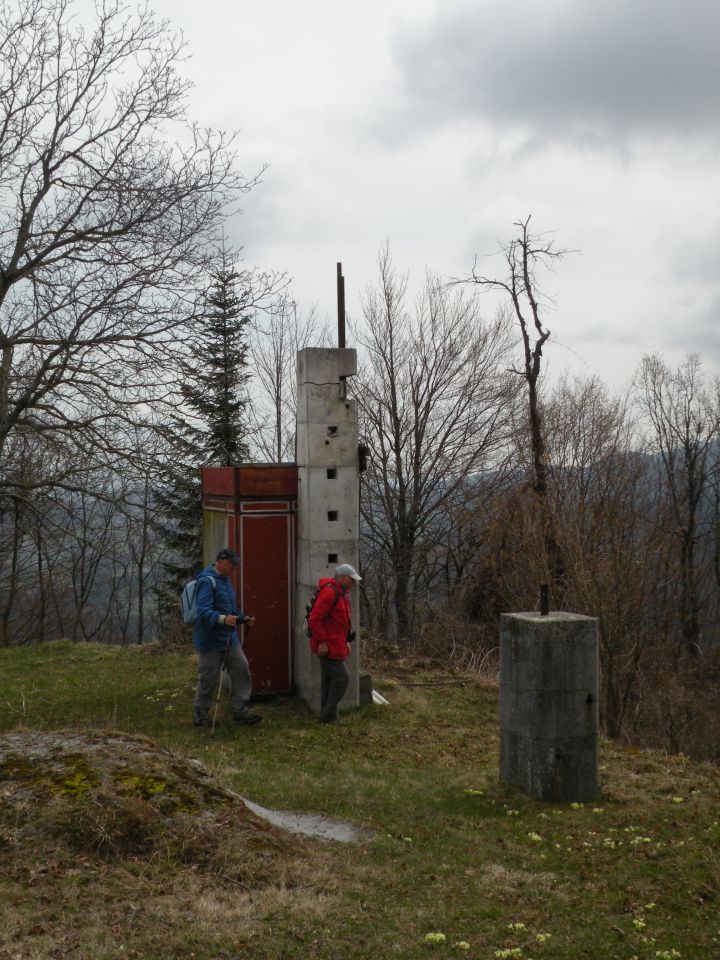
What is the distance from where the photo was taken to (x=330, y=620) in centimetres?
1027

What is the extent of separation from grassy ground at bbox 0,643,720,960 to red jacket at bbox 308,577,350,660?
913mm

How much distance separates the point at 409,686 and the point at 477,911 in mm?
7573

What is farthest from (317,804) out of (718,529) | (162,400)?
(718,529)

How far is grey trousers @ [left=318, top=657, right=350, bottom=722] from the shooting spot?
10.3m

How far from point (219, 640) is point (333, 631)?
1.29 m

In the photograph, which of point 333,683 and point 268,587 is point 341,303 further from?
point 333,683

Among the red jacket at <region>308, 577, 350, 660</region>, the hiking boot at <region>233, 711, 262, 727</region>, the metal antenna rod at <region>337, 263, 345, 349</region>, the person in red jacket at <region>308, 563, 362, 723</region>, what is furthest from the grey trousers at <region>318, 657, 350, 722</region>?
the metal antenna rod at <region>337, 263, 345, 349</region>

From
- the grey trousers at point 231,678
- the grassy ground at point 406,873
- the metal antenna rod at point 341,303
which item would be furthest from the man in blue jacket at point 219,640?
the metal antenna rod at point 341,303

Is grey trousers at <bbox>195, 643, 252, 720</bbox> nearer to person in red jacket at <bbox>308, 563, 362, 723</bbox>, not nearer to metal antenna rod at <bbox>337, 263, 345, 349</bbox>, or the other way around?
person in red jacket at <bbox>308, 563, 362, 723</bbox>

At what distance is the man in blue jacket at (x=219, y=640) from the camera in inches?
389

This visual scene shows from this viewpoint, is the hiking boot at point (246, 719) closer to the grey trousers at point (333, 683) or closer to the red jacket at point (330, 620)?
the grey trousers at point (333, 683)

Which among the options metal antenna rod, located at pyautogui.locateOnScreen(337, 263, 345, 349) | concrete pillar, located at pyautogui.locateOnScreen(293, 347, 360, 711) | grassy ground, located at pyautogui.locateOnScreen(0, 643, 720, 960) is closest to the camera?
grassy ground, located at pyautogui.locateOnScreen(0, 643, 720, 960)

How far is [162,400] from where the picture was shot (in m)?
14.2

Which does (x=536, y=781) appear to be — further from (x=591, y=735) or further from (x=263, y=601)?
(x=263, y=601)
